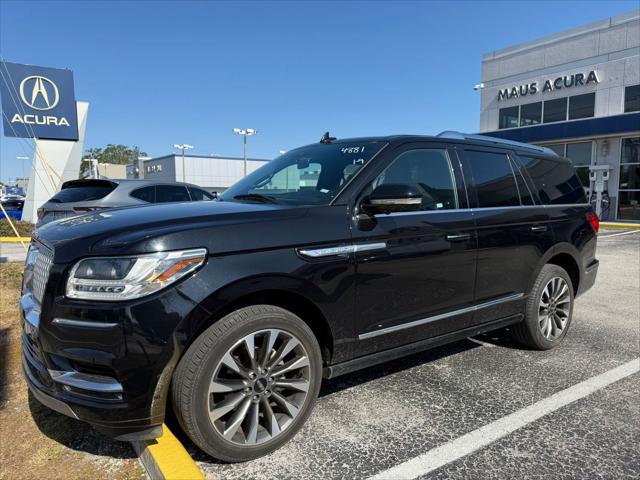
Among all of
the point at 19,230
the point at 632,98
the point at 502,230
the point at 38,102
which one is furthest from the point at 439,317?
the point at 632,98

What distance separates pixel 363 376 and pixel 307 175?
1.67 metres

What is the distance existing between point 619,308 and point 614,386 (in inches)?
114

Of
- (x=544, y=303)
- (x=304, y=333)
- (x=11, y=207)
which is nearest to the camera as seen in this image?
(x=304, y=333)

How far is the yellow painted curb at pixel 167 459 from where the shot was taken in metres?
2.33

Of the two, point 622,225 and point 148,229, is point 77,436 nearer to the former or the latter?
point 148,229

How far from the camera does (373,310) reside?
301 cm

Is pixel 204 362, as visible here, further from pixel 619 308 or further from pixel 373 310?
pixel 619 308

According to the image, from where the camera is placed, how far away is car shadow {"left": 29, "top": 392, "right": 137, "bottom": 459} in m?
2.69

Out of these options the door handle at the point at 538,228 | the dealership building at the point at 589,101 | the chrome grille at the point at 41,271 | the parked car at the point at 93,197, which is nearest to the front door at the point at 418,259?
the door handle at the point at 538,228

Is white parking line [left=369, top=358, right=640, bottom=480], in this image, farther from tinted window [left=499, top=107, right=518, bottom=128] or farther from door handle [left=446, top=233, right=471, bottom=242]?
tinted window [left=499, top=107, right=518, bottom=128]

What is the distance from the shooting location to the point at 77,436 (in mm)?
2832

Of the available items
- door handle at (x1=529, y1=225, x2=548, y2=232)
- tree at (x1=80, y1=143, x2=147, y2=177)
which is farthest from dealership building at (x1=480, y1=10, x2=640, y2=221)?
tree at (x1=80, y1=143, x2=147, y2=177)

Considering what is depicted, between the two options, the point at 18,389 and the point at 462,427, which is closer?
the point at 462,427

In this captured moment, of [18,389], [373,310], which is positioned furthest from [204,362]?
[18,389]
